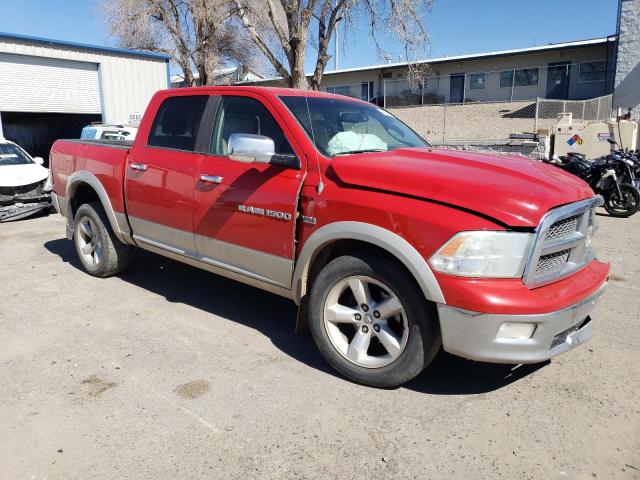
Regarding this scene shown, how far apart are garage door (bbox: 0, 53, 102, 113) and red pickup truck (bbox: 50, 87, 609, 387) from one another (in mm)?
14912

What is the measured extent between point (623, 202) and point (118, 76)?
1737 centimetres

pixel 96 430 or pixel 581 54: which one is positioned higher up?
pixel 581 54

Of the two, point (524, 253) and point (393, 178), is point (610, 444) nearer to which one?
point (524, 253)

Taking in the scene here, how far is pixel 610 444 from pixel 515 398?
0.59 metres

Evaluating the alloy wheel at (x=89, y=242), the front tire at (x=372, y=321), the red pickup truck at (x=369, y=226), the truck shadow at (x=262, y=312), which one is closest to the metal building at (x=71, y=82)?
the truck shadow at (x=262, y=312)

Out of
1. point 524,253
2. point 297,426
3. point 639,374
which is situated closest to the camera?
point 524,253

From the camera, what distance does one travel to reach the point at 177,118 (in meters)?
4.68

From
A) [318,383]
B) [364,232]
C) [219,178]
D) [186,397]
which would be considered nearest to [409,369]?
[318,383]

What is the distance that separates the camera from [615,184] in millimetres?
10086

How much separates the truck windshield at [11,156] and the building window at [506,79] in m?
27.2

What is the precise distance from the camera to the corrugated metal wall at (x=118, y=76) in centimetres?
1803

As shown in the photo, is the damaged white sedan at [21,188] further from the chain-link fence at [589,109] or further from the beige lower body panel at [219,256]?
the chain-link fence at [589,109]

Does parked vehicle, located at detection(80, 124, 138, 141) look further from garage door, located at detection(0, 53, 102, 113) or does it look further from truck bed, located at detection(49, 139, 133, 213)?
truck bed, located at detection(49, 139, 133, 213)

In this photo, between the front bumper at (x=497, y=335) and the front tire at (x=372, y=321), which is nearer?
the front bumper at (x=497, y=335)
